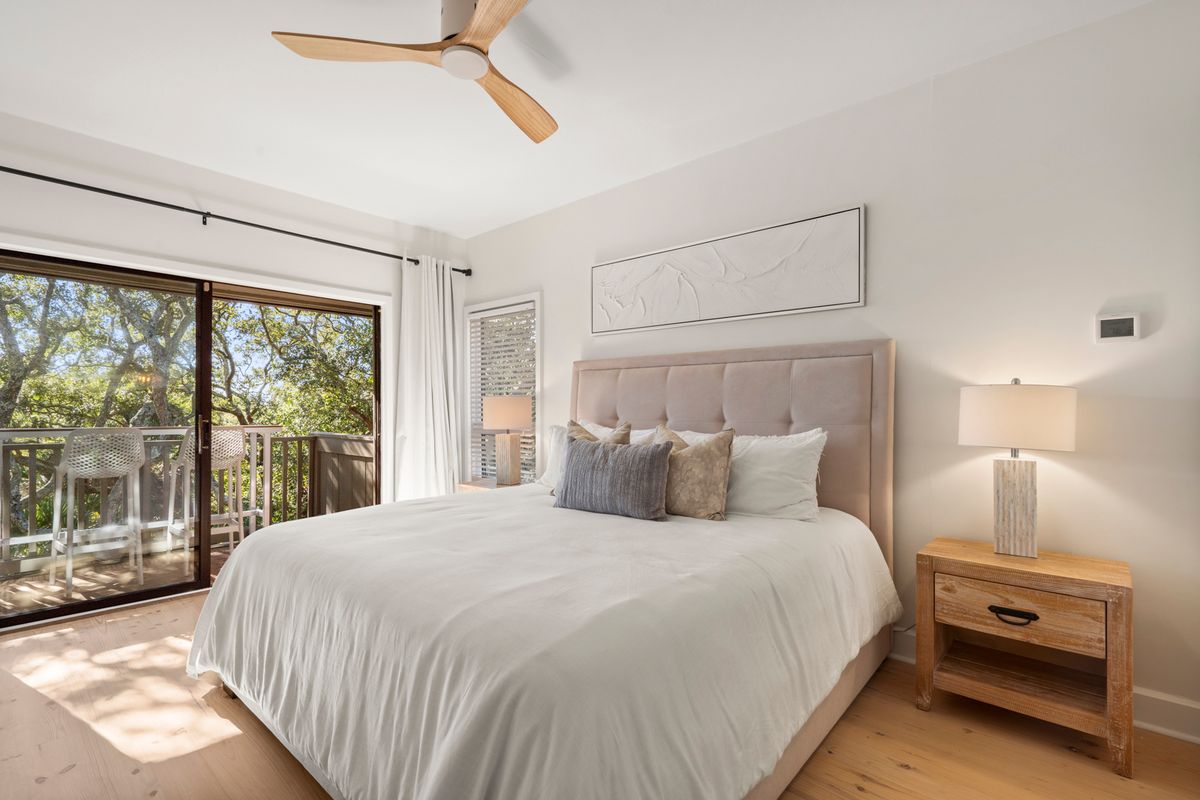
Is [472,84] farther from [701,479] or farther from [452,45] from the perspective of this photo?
[701,479]

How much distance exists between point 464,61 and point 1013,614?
2.73m

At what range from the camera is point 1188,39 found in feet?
6.59

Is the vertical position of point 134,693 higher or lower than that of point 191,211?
lower

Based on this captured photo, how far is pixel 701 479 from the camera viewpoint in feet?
7.72

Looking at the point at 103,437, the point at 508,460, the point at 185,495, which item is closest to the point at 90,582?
the point at 185,495

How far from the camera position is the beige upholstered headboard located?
2.54m

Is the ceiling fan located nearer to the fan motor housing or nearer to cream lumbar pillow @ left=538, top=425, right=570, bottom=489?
the fan motor housing

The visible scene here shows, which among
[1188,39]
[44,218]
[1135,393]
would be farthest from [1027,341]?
[44,218]

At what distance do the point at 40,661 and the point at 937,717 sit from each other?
3.84 m

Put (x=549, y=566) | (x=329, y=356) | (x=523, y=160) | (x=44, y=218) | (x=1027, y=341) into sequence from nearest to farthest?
(x=549, y=566)
(x=1027, y=341)
(x=44, y=218)
(x=523, y=160)
(x=329, y=356)

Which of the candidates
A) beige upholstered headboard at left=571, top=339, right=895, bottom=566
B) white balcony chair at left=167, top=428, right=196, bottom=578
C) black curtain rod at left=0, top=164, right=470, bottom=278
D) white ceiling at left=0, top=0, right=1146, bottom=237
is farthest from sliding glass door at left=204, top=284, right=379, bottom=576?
beige upholstered headboard at left=571, top=339, right=895, bottom=566

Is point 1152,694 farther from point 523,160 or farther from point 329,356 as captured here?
point 329,356

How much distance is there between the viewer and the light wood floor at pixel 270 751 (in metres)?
1.71

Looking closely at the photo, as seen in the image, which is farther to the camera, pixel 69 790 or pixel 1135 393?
pixel 1135 393
